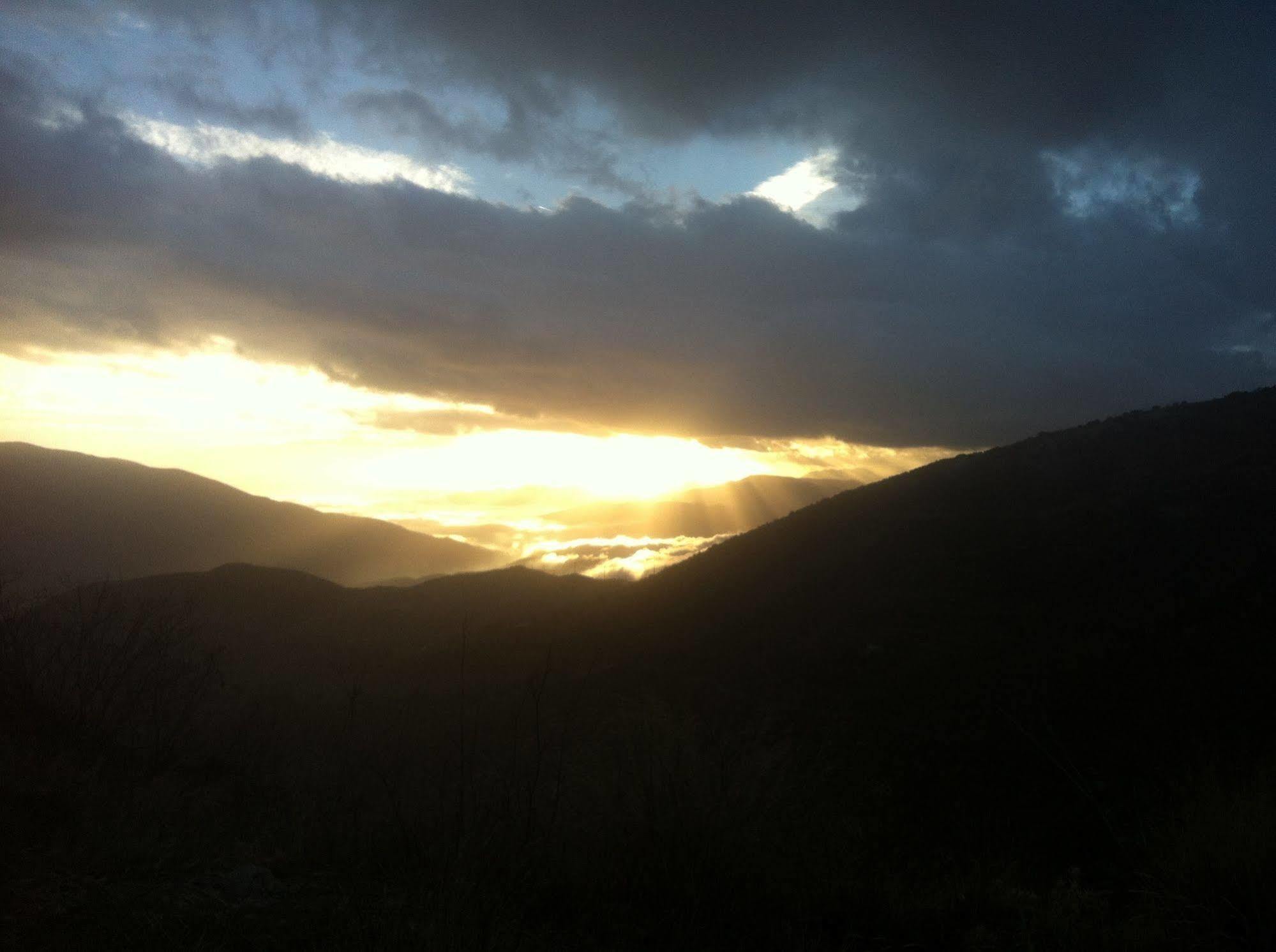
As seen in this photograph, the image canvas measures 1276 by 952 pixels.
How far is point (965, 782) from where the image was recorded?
67.2 feet

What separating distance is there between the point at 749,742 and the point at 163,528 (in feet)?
459

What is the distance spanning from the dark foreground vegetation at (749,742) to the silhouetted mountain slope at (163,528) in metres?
82.9

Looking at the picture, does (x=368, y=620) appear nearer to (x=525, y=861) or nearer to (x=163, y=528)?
(x=525, y=861)

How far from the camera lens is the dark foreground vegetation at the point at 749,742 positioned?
5750 mm

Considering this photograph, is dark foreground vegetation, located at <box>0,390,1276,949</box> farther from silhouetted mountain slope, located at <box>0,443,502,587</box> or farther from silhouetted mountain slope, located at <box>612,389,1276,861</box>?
silhouetted mountain slope, located at <box>0,443,502,587</box>

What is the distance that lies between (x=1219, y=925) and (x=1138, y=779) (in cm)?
1469

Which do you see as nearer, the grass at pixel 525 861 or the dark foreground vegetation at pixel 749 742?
the grass at pixel 525 861

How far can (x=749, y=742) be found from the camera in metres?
17.5

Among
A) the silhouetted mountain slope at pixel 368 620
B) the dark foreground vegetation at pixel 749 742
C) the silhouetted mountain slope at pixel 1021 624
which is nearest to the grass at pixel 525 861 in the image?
the dark foreground vegetation at pixel 749 742

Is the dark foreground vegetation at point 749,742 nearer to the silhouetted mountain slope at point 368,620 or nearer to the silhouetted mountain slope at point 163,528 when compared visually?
the silhouetted mountain slope at point 368,620

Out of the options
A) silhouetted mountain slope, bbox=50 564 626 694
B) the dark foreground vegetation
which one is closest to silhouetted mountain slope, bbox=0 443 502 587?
silhouetted mountain slope, bbox=50 564 626 694

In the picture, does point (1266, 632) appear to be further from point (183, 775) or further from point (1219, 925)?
point (183, 775)

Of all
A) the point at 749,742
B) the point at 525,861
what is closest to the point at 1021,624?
the point at 749,742

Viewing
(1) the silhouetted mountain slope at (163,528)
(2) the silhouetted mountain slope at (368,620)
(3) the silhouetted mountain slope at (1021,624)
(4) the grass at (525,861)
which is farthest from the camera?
(1) the silhouetted mountain slope at (163,528)
